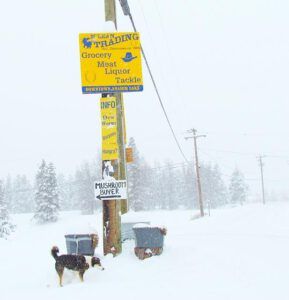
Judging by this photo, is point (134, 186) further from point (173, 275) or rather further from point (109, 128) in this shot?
point (173, 275)

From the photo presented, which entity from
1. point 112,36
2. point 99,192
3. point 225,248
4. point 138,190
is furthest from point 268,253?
point 138,190

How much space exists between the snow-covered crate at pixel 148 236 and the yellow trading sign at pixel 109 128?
5.58 ft

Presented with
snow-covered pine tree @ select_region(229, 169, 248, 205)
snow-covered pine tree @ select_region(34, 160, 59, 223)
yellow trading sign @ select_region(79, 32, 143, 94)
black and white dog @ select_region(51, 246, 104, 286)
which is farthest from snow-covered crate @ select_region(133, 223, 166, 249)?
snow-covered pine tree @ select_region(229, 169, 248, 205)

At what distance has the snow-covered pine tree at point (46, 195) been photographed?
76.1m

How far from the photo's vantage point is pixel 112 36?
10.5 metres

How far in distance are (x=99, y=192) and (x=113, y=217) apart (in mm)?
651

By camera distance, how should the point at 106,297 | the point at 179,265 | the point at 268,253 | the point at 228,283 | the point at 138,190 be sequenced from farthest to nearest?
the point at 138,190 → the point at 268,253 → the point at 179,265 → the point at 228,283 → the point at 106,297

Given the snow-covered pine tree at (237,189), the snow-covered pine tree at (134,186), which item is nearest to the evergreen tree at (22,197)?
the snow-covered pine tree at (237,189)

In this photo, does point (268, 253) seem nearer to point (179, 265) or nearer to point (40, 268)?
point (179, 265)

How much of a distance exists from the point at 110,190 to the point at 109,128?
142 cm

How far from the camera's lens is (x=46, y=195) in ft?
255

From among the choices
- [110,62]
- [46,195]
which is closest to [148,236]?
[110,62]

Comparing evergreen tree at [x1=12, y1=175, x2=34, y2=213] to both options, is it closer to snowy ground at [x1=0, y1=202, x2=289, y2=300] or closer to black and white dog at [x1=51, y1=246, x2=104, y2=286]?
snowy ground at [x1=0, y1=202, x2=289, y2=300]

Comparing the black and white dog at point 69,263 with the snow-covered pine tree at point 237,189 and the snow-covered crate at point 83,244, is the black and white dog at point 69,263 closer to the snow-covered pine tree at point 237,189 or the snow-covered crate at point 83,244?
the snow-covered crate at point 83,244
